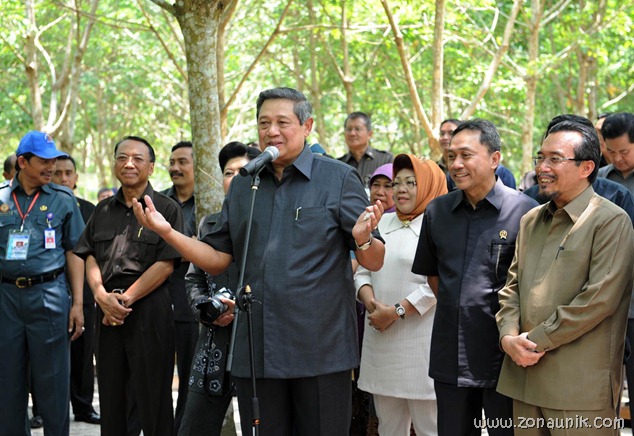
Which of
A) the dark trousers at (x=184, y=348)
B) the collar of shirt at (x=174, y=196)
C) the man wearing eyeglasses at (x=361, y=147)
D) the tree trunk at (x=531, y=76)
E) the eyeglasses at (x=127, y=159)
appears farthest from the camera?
the tree trunk at (x=531, y=76)

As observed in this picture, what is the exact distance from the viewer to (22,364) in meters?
7.33

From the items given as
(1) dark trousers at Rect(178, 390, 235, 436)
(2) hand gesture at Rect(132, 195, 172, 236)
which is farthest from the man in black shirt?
(2) hand gesture at Rect(132, 195, 172, 236)

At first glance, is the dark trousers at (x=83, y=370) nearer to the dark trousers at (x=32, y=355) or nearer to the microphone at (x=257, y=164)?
the dark trousers at (x=32, y=355)

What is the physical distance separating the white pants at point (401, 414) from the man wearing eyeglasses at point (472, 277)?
0.99 meters

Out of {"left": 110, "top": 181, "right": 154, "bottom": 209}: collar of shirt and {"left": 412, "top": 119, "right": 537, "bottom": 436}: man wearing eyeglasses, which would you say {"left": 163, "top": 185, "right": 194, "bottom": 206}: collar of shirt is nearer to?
{"left": 110, "top": 181, "right": 154, "bottom": 209}: collar of shirt

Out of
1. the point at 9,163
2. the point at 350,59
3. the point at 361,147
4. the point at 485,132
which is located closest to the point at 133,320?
the point at 485,132

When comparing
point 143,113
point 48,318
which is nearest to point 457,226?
point 48,318

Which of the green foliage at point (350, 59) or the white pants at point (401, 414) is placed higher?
the green foliage at point (350, 59)

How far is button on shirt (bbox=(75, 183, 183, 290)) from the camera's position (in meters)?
6.88

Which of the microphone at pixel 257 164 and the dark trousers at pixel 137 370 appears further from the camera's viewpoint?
the dark trousers at pixel 137 370

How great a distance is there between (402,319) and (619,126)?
2168 mm

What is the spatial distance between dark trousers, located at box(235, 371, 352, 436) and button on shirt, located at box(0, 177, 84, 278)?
2.96 metres

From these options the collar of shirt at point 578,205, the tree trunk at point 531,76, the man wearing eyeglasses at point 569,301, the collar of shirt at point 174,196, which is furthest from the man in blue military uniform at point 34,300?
the tree trunk at point 531,76

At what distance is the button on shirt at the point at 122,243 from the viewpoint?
271 inches
